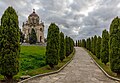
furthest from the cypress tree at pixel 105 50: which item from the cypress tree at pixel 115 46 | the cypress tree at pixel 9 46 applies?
the cypress tree at pixel 9 46

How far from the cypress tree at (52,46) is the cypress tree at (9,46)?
6.93 metres

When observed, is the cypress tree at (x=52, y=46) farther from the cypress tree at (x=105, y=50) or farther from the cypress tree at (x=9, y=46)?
the cypress tree at (x=9, y=46)

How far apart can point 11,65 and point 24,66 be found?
5.78 meters

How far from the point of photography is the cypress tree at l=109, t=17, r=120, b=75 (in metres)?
16.3

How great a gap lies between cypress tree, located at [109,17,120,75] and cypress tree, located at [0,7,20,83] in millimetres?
8088

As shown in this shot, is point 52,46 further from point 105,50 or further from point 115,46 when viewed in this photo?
point 105,50

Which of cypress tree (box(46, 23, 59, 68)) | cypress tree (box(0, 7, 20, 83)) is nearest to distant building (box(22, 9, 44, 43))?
cypress tree (box(46, 23, 59, 68))

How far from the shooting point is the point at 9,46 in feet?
41.9

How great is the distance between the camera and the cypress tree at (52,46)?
19.8 metres

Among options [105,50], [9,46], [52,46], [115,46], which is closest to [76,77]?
[115,46]

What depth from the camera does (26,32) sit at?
89.9 metres

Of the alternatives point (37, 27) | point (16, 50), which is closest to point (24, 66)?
point (16, 50)

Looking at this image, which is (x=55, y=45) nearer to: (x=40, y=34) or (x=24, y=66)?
(x=24, y=66)

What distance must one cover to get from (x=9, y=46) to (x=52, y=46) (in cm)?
772
